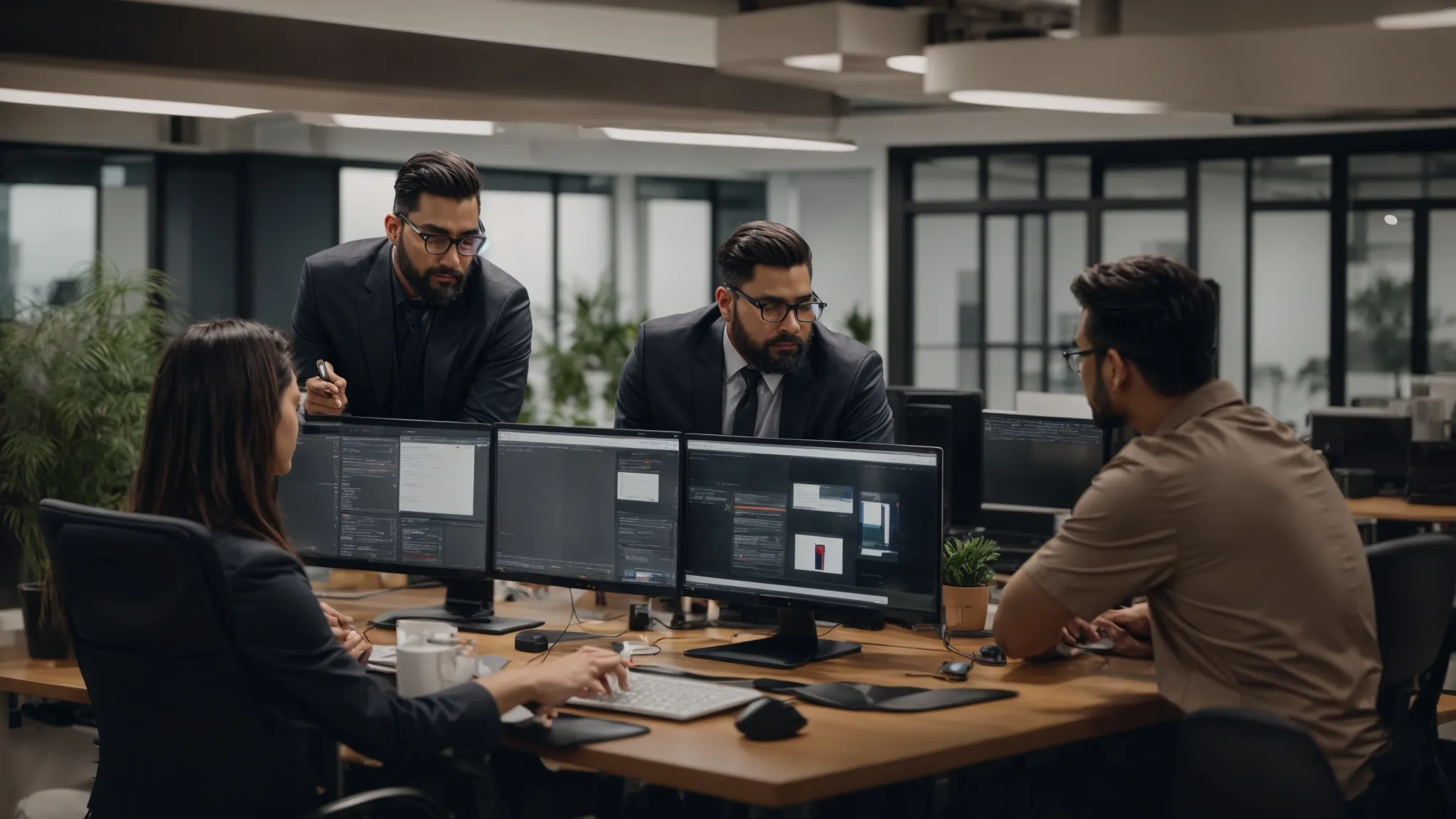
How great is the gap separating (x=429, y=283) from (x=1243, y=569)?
2.03 metres

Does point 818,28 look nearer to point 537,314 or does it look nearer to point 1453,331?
point 1453,331

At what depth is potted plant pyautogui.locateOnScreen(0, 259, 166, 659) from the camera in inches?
190

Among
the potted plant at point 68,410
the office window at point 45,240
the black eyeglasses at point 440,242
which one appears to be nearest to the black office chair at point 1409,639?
the black eyeglasses at point 440,242

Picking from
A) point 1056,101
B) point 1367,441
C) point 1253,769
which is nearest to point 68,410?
point 1056,101

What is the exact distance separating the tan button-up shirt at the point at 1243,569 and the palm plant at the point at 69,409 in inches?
120

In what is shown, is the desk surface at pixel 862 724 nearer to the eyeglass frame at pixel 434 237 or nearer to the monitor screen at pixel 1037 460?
the eyeglass frame at pixel 434 237

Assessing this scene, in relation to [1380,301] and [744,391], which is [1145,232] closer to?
[1380,301]

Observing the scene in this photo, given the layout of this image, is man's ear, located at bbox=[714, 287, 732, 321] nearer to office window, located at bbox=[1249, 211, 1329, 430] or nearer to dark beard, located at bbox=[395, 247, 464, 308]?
dark beard, located at bbox=[395, 247, 464, 308]

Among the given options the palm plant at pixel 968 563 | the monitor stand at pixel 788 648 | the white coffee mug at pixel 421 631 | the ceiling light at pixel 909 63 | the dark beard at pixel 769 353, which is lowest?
the monitor stand at pixel 788 648

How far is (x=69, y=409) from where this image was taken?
16.5ft

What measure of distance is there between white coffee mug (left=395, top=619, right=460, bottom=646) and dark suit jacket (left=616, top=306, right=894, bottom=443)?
89cm

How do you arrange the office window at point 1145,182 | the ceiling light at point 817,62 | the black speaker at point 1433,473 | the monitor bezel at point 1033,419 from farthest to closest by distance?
the office window at point 1145,182, the black speaker at point 1433,473, the ceiling light at point 817,62, the monitor bezel at point 1033,419

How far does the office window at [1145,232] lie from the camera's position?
10.9m

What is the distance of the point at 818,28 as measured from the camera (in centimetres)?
470
